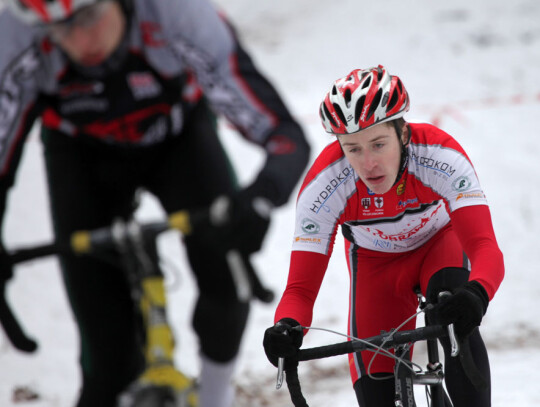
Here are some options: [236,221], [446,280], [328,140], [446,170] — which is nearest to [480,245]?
[446,280]

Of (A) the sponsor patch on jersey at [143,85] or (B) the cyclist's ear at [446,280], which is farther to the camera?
(B) the cyclist's ear at [446,280]

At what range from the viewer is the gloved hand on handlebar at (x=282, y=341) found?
2799mm

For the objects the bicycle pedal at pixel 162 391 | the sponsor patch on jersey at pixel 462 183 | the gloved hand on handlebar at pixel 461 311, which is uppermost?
the sponsor patch on jersey at pixel 462 183

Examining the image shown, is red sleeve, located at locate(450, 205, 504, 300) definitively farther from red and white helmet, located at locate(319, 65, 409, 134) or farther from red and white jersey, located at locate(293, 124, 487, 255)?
red and white helmet, located at locate(319, 65, 409, 134)

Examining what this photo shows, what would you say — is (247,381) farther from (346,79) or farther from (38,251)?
(38,251)

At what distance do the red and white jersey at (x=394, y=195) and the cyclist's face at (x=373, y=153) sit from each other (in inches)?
5.8

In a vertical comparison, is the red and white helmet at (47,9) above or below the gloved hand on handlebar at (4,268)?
above

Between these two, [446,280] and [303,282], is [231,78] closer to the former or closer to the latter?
[303,282]

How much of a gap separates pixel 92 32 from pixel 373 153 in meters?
1.28

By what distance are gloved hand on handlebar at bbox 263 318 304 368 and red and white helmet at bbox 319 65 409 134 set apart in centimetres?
90

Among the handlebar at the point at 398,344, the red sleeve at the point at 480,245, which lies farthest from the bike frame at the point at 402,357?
the red sleeve at the point at 480,245

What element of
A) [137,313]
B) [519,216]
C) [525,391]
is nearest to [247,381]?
Answer: [525,391]

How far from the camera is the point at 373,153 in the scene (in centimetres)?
310

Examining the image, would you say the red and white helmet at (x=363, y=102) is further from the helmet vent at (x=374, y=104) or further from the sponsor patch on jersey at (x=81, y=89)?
the sponsor patch on jersey at (x=81, y=89)
